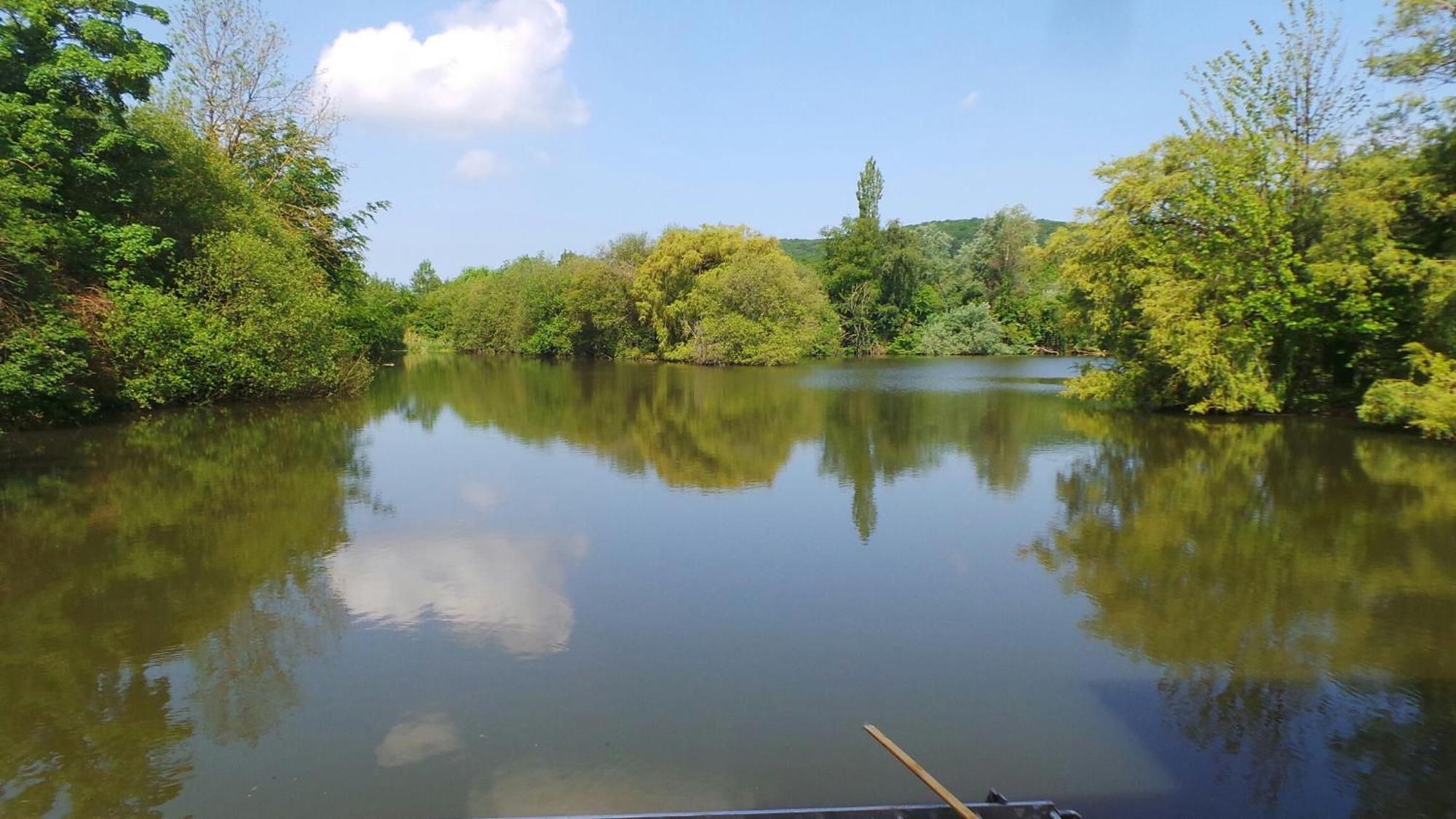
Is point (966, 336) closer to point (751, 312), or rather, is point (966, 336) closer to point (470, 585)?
point (751, 312)

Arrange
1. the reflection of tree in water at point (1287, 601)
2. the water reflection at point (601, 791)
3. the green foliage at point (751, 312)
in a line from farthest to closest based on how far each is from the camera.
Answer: the green foliage at point (751, 312)
the reflection of tree in water at point (1287, 601)
the water reflection at point (601, 791)

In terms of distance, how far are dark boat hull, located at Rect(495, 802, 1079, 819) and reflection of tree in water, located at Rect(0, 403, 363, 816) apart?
114 inches

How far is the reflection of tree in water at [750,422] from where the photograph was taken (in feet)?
44.6

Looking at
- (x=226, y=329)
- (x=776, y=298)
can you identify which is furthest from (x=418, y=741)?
(x=776, y=298)

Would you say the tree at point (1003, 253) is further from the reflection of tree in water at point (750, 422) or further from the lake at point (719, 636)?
the lake at point (719, 636)

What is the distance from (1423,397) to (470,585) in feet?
55.7

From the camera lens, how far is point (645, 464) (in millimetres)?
13906

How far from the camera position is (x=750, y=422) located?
19922 mm

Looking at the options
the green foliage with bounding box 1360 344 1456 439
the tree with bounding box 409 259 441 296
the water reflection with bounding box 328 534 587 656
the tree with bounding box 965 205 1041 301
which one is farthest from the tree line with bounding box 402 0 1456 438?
the tree with bounding box 409 259 441 296

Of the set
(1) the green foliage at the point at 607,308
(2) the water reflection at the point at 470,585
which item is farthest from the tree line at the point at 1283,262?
(1) the green foliage at the point at 607,308

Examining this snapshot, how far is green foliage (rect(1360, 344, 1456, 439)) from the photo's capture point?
15023mm

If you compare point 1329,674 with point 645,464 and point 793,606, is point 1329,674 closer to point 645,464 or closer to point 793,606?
point 793,606

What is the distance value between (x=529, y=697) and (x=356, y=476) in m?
8.75

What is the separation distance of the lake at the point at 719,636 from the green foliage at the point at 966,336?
45.9 metres
